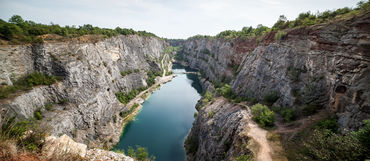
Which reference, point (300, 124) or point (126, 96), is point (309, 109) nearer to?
point (300, 124)

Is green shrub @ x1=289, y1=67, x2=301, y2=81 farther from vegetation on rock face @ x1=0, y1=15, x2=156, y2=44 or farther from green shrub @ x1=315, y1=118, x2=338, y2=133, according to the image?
vegetation on rock face @ x1=0, y1=15, x2=156, y2=44

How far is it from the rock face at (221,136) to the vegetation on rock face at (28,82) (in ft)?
76.5

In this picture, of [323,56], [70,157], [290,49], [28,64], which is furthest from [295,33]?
[28,64]

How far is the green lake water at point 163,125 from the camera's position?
82.0ft

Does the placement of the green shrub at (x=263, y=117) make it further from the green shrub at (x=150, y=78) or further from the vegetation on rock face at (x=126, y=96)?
the green shrub at (x=150, y=78)

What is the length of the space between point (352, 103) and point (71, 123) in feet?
99.3

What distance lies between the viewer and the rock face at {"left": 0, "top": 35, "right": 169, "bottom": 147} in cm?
1812

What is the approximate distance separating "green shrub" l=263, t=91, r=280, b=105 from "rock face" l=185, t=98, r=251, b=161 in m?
3.82

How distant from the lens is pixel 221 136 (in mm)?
17781

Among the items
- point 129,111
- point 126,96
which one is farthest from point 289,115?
point 126,96

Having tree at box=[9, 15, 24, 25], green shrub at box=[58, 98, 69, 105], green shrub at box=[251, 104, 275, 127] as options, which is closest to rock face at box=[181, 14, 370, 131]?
green shrub at box=[251, 104, 275, 127]

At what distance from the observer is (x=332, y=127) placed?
11.0 metres

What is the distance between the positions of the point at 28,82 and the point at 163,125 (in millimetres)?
22231

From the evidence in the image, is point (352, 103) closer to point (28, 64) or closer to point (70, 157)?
point (70, 157)
